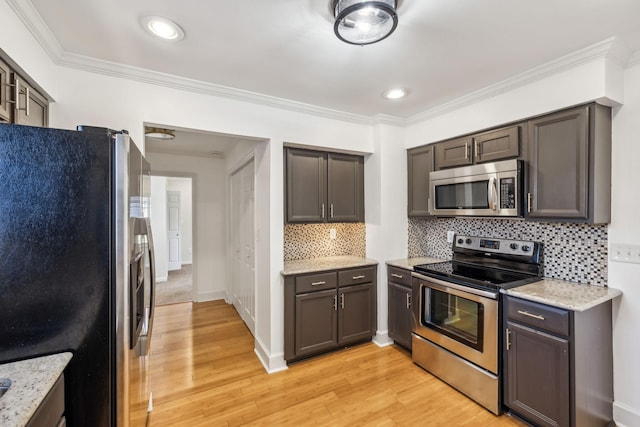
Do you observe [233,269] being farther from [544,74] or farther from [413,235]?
[544,74]

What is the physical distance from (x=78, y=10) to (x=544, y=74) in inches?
117

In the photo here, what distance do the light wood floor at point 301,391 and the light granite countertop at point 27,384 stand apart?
130 centimetres

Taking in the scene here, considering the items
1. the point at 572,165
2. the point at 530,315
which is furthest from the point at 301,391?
the point at 572,165

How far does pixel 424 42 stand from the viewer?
1.81m

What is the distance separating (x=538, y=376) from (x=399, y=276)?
1343 mm

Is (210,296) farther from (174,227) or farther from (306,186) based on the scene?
(174,227)

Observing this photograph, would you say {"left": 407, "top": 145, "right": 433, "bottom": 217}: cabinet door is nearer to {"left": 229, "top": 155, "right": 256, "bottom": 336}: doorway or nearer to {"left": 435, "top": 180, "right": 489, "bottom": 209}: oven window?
{"left": 435, "top": 180, "right": 489, "bottom": 209}: oven window

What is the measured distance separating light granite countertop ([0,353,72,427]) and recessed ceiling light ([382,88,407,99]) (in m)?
2.69

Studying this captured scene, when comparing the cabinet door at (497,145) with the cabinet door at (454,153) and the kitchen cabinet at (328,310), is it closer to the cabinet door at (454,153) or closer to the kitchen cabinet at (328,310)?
the cabinet door at (454,153)

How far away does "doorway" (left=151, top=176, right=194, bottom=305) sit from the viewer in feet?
18.0

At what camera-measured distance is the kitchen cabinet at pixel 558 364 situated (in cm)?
179

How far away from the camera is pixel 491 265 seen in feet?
8.99

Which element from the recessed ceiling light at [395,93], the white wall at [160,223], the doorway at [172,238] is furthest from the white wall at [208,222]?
the recessed ceiling light at [395,93]

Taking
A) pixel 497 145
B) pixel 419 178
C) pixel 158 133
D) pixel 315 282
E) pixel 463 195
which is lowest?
pixel 315 282
